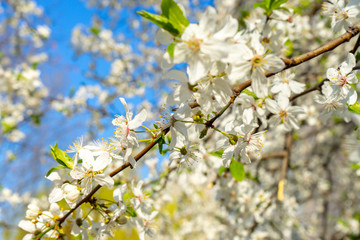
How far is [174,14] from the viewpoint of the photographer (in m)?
0.76

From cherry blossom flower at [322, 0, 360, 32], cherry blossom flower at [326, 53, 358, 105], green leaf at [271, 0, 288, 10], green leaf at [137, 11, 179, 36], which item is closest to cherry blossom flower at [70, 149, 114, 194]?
green leaf at [137, 11, 179, 36]

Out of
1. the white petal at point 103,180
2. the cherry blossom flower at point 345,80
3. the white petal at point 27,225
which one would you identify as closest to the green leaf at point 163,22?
the white petal at point 103,180

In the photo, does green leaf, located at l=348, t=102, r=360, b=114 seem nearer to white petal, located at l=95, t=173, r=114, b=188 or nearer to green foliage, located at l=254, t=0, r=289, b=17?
green foliage, located at l=254, t=0, r=289, b=17

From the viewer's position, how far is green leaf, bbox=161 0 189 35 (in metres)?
0.76

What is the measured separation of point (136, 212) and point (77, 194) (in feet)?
1.17

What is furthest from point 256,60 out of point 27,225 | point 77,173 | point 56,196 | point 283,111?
point 27,225

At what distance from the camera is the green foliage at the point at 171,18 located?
763 mm

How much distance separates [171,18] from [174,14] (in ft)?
0.05

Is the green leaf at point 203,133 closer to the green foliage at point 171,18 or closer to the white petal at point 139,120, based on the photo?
the white petal at point 139,120

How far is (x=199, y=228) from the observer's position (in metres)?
6.03

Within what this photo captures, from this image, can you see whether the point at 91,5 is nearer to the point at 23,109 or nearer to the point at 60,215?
the point at 23,109

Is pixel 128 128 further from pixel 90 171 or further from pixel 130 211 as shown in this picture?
pixel 130 211

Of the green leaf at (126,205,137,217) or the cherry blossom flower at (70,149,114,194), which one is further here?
the green leaf at (126,205,137,217)

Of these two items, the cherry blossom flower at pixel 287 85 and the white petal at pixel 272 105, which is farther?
the cherry blossom flower at pixel 287 85
